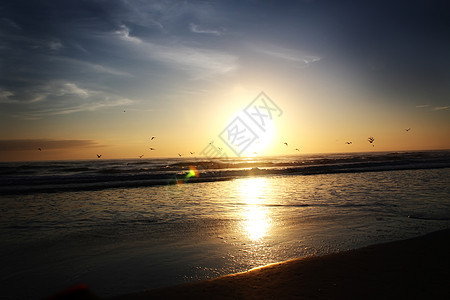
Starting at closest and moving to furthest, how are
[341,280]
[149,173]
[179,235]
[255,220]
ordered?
[341,280] → [179,235] → [255,220] → [149,173]

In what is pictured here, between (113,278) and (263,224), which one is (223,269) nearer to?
(113,278)

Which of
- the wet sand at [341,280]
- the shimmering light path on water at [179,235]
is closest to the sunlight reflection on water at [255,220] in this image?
the shimmering light path on water at [179,235]

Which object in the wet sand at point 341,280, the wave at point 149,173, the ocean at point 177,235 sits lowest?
the ocean at point 177,235

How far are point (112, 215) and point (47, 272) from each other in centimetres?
625

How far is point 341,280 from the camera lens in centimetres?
529

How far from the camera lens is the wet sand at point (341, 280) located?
15.7 ft

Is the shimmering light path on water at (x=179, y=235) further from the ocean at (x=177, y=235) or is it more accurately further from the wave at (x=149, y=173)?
the wave at (x=149, y=173)

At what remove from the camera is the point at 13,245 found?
8234mm

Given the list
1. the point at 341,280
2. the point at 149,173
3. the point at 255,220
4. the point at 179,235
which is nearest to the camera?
the point at 341,280

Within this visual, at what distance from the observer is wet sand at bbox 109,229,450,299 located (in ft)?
15.7

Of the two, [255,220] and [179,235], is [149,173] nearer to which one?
[255,220]

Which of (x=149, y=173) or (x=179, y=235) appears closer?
(x=179, y=235)

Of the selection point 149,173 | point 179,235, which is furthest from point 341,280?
point 149,173

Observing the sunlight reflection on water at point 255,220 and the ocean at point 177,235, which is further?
the sunlight reflection on water at point 255,220
